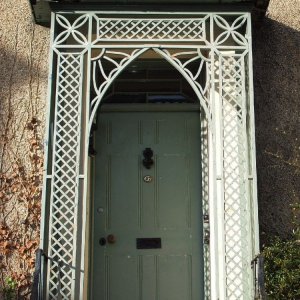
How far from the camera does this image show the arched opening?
556 cm

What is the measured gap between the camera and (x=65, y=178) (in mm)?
4699

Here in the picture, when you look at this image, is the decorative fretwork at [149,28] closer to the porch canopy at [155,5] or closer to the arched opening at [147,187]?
the porch canopy at [155,5]

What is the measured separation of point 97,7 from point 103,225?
243cm

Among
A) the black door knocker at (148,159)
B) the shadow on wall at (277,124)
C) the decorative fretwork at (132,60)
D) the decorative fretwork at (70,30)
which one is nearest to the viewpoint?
the decorative fretwork at (132,60)

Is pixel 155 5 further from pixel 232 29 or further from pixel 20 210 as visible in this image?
pixel 20 210

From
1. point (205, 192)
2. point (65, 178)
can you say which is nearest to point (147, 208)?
point (205, 192)

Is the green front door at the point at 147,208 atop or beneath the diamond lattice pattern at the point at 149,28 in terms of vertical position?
beneath

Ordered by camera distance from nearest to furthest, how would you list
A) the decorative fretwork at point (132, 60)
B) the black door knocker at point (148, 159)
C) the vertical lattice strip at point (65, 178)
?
the vertical lattice strip at point (65, 178), the decorative fretwork at point (132, 60), the black door knocker at point (148, 159)

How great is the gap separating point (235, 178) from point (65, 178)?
164 centimetres

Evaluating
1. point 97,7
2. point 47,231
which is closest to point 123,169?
point 47,231

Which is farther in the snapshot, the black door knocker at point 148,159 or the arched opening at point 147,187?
the black door knocker at point 148,159

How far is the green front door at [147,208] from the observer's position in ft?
18.2

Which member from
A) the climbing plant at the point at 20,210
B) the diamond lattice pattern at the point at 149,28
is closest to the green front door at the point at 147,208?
the climbing plant at the point at 20,210

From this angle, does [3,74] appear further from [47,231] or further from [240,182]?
[240,182]
